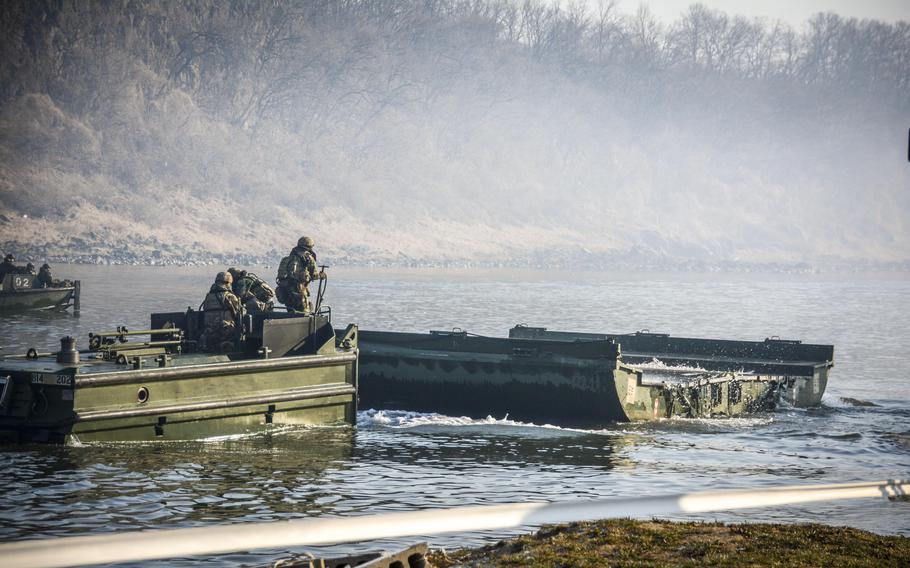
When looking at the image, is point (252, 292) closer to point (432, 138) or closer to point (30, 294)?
point (30, 294)

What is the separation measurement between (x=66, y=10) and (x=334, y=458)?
339 ft

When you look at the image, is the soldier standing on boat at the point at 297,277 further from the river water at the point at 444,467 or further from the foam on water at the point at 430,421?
the river water at the point at 444,467

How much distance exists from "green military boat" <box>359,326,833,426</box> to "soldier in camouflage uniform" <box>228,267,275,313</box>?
8.51 feet

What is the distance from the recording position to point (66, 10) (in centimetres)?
10988

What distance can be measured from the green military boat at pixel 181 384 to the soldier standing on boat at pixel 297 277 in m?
0.90

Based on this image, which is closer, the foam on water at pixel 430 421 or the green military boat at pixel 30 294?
the foam on water at pixel 430 421

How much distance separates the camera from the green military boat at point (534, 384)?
1919 centimetres

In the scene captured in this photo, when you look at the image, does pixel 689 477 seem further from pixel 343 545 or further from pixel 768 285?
pixel 768 285

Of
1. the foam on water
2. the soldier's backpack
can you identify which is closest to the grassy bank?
the foam on water

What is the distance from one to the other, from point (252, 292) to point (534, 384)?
4.65 meters

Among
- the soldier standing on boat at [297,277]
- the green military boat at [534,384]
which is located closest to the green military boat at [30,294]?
the green military boat at [534,384]

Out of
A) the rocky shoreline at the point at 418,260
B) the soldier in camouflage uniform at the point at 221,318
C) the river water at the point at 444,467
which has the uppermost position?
the rocky shoreline at the point at 418,260

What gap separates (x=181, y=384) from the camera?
50.8 ft

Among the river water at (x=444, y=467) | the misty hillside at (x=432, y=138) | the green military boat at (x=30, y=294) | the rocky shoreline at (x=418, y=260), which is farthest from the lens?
the misty hillside at (x=432, y=138)
